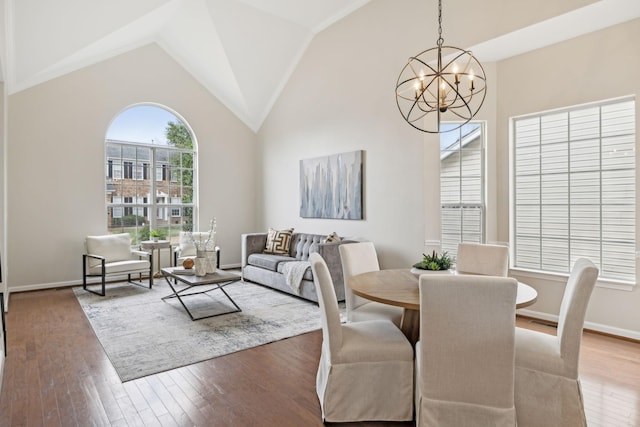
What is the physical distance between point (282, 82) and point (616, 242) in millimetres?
5323

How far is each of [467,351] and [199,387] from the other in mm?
1798

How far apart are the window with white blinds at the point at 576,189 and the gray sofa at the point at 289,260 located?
2.10m

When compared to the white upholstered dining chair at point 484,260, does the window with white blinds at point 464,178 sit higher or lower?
higher

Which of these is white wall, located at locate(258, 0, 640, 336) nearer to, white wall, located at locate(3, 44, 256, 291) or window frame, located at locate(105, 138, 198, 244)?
window frame, located at locate(105, 138, 198, 244)

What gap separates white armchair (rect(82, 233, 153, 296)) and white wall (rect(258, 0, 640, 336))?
2539 millimetres

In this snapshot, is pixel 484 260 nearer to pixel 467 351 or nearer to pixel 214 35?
pixel 467 351

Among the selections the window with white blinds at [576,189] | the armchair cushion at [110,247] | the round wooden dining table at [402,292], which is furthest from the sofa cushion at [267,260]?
the window with white blinds at [576,189]

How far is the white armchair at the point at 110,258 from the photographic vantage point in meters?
5.09

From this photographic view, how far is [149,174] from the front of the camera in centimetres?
638

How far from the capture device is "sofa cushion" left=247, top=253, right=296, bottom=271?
17.5ft

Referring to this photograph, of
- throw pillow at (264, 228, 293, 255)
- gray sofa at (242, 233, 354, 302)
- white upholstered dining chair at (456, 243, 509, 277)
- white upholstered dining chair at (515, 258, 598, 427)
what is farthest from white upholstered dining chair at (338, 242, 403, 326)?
throw pillow at (264, 228, 293, 255)

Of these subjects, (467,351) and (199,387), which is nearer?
(467,351)

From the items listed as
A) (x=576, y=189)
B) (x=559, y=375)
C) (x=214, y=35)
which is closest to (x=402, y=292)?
(x=559, y=375)

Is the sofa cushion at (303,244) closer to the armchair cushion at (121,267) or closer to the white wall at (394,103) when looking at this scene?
the white wall at (394,103)
